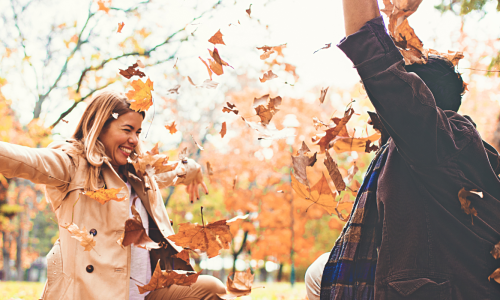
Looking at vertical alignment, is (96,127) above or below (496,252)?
above

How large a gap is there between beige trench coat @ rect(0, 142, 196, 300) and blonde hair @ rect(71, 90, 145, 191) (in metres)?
0.06

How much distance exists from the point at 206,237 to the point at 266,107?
2.66 feet

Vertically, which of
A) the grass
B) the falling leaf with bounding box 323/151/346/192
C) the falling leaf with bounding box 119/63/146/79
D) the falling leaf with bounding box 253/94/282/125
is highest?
the falling leaf with bounding box 119/63/146/79

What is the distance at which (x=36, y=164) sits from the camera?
183 cm

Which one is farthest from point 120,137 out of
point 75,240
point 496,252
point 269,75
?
point 496,252

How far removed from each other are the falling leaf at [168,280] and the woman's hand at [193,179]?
2.95ft

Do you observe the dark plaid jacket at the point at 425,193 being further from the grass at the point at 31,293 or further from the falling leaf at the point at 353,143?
the grass at the point at 31,293

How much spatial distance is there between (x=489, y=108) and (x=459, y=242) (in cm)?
1481

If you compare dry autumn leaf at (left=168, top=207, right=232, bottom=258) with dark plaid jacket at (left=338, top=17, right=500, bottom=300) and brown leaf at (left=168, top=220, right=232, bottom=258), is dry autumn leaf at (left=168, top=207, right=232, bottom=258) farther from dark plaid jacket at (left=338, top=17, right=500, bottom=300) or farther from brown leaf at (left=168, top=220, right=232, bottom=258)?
dark plaid jacket at (left=338, top=17, right=500, bottom=300)

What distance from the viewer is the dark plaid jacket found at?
1.17 metres

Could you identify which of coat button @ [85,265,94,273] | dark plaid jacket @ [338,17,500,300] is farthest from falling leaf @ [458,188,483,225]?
coat button @ [85,265,94,273]

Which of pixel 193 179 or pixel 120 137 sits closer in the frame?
pixel 120 137

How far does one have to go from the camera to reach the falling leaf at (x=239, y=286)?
2.13m

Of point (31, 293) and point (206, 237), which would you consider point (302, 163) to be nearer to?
point (206, 237)
